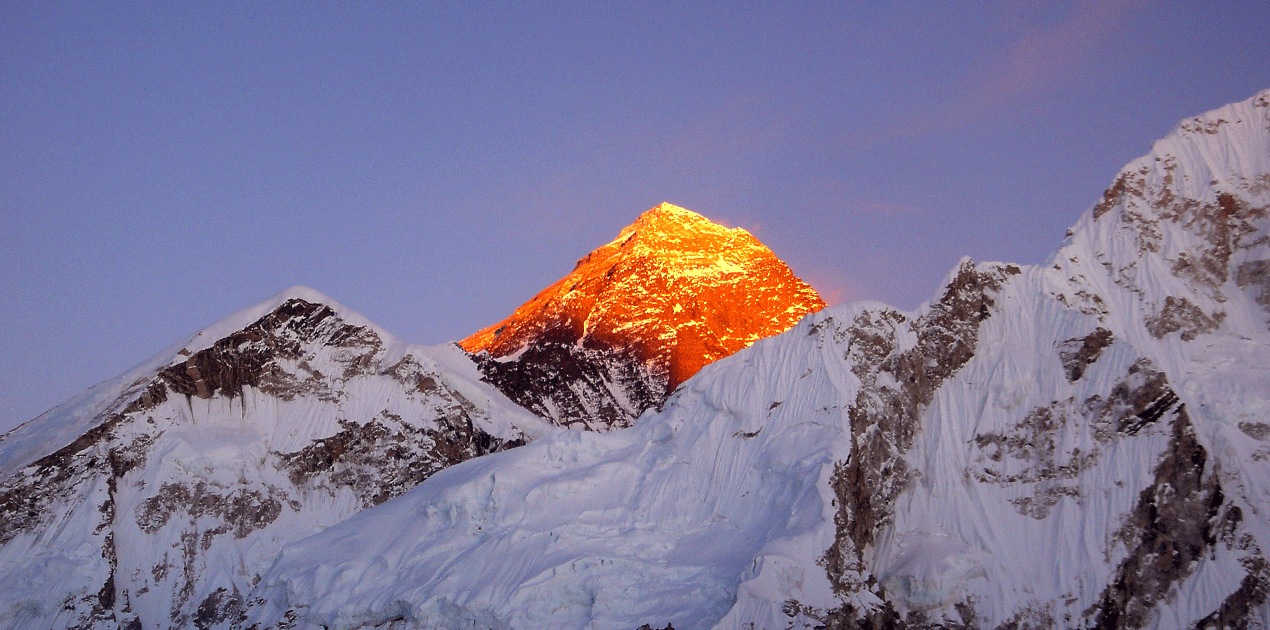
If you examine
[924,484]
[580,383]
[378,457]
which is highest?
[580,383]

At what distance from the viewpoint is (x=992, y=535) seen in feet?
254

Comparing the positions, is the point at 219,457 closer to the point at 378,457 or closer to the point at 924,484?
the point at 378,457

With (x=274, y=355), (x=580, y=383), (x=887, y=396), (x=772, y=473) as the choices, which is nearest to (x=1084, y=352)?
(x=887, y=396)

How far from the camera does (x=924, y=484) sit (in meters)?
80.4

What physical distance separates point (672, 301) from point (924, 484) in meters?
43.4

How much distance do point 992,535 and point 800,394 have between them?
12.5m

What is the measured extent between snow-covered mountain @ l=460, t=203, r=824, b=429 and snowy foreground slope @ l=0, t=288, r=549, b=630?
13353 millimetres

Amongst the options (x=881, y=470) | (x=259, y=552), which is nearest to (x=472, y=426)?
(x=259, y=552)

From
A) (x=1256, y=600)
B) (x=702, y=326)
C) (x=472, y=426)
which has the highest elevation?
(x=702, y=326)

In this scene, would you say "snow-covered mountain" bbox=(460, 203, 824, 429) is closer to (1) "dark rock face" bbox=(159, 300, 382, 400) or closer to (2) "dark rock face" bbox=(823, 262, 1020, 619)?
(1) "dark rock face" bbox=(159, 300, 382, 400)

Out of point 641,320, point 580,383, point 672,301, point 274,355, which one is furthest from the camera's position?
point 672,301

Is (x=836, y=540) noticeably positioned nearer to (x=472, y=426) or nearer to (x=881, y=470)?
(x=881, y=470)

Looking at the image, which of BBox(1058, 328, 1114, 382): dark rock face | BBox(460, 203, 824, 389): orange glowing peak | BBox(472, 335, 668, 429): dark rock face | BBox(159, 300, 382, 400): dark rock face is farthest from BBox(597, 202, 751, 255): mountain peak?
BBox(1058, 328, 1114, 382): dark rock face

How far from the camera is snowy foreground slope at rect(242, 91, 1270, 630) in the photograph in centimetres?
7306
